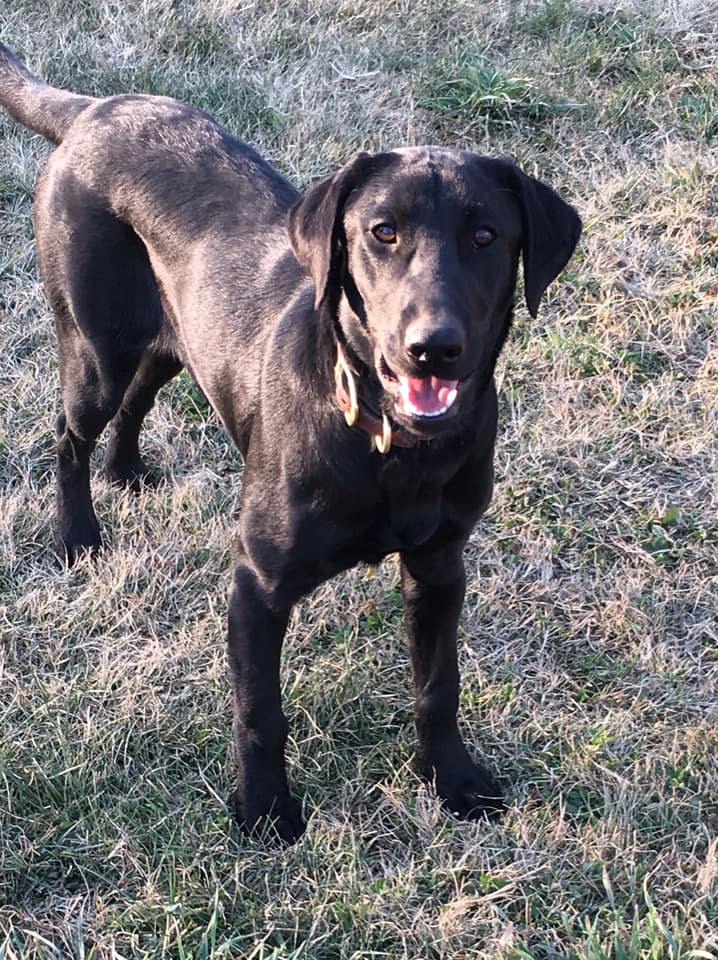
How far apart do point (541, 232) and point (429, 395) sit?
492 mm

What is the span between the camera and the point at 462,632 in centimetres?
346

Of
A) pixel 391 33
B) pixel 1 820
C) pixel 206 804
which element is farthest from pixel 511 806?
pixel 391 33

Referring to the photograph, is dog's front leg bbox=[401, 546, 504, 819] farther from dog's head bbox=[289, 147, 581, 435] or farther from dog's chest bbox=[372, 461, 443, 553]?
dog's head bbox=[289, 147, 581, 435]

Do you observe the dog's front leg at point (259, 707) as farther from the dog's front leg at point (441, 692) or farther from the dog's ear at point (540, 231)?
the dog's ear at point (540, 231)

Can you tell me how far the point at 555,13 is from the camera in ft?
19.5

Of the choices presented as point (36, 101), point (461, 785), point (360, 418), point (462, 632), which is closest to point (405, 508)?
point (360, 418)

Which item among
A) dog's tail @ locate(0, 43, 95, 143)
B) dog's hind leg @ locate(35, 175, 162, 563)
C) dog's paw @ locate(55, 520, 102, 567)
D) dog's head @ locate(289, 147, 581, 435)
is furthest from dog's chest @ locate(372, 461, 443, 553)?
dog's tail @ locate(0, 43, 95, 143)

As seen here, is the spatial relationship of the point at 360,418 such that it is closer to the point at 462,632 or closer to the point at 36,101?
the point at 462,632

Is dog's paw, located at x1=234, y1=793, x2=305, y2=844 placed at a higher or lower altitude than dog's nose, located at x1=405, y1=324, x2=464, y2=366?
lower

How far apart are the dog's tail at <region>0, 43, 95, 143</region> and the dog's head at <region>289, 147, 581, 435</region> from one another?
131 cm

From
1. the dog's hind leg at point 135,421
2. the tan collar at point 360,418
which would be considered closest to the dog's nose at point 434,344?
the tan collar at point 360,418

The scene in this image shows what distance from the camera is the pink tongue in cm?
235

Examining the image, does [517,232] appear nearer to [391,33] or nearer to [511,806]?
[511,806]

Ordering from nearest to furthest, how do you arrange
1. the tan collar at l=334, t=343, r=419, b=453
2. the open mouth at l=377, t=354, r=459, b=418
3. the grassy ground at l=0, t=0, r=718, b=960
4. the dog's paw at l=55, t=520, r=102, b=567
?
the open mouth at l=377, t=354, r=459, b=418 < the tan collar at l=334, t=343, r=419, b=453 < the grassy ground at l=0, t=0, r=718, b=960 < the dog's paw at l=55, t=520, r=102, b=567
